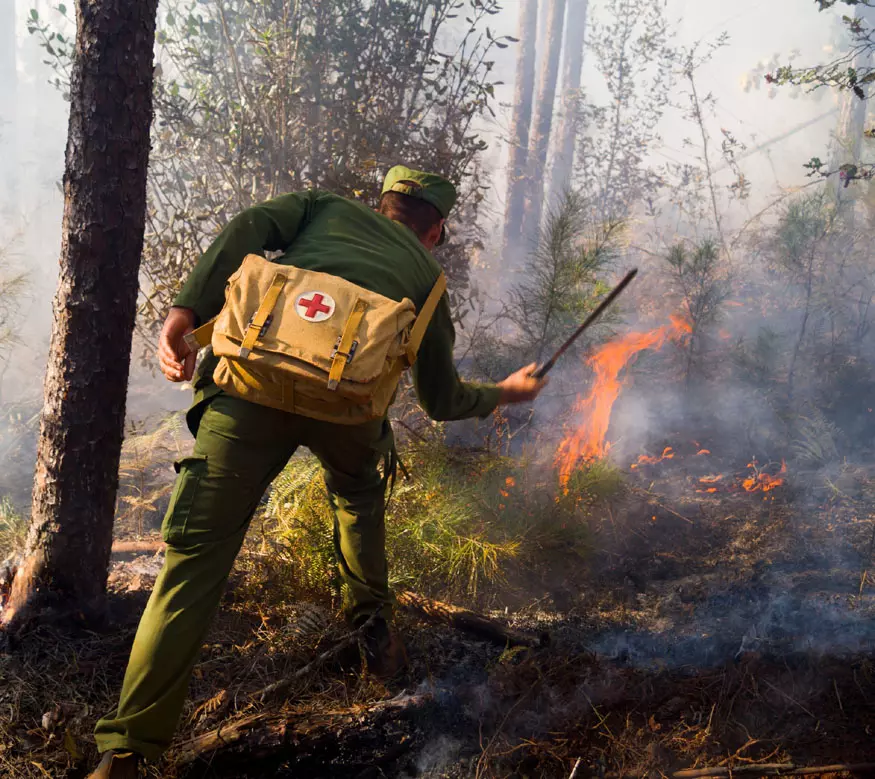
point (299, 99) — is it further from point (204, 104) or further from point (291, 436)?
point (291, 436)

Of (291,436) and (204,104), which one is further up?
(204,104)

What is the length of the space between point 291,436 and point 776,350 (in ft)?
24.5

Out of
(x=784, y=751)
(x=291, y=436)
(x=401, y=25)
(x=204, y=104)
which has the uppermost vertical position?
(x=401, y=25)

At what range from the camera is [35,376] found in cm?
1063

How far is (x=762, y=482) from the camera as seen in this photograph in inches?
217

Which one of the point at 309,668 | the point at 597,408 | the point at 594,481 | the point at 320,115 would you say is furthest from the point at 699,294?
the point at 309,668

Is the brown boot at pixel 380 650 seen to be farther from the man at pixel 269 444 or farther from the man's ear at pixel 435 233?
the man's ear at pixel 435 233

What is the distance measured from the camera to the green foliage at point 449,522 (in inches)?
127

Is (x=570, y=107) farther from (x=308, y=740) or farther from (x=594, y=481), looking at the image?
(x=308, y=740)

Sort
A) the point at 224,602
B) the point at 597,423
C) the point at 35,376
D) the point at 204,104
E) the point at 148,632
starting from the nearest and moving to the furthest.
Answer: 1. the point at 148,632
2. the point at 224,602
3. the point at 204,104
4. the point at 597,423
5. the point at 35,376

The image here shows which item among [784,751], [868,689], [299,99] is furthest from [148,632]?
[299,99]

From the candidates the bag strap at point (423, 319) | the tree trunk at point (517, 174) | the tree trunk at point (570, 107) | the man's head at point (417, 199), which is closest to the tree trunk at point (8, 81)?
the tree trunk at point (517, 174)

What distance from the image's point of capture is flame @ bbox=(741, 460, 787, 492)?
5.41 meters

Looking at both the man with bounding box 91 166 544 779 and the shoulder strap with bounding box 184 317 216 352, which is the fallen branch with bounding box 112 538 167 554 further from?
the shoulder strap with bounding box 184 317 216 352
